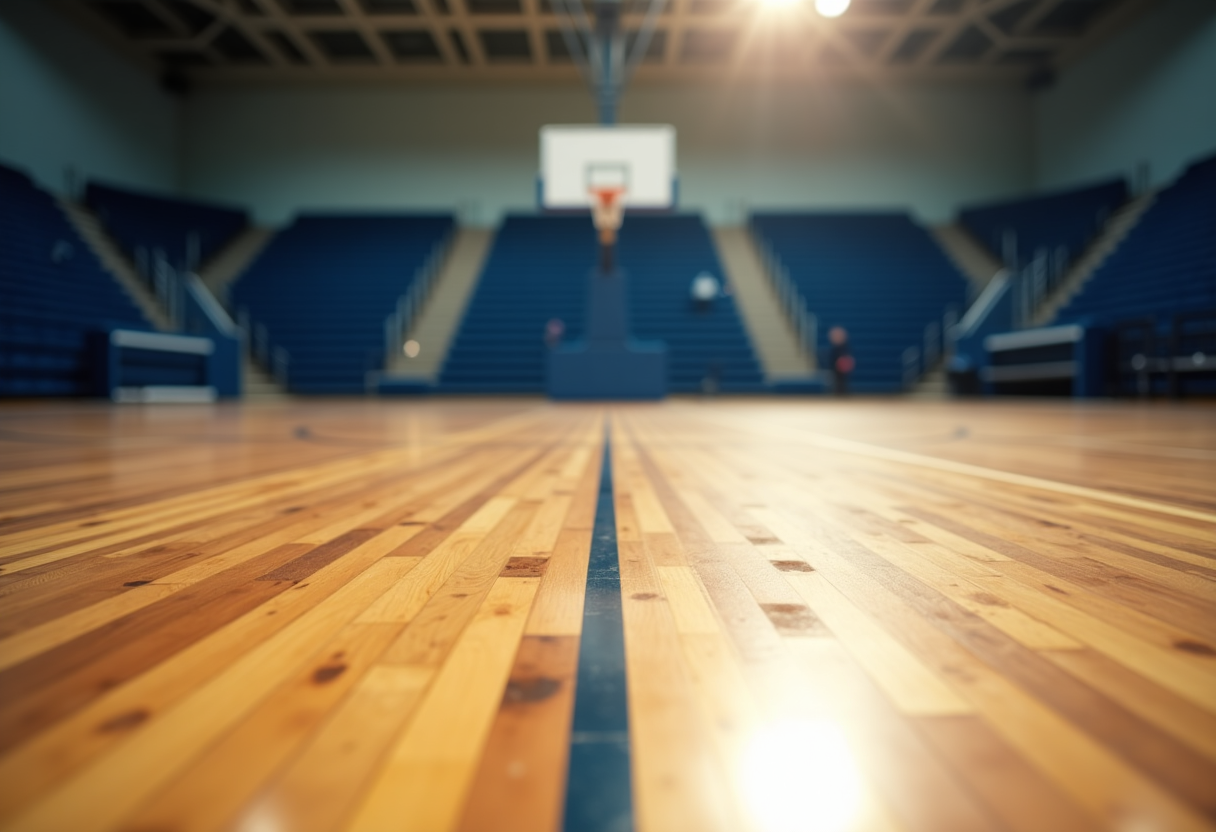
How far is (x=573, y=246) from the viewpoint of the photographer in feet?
27.8

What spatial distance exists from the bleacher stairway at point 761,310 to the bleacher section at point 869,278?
0.78 feet

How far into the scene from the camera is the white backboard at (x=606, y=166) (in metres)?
5.27

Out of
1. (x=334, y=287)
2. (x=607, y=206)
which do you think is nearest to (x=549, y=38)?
(x=334, y=287)

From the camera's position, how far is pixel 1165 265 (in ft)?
18.1

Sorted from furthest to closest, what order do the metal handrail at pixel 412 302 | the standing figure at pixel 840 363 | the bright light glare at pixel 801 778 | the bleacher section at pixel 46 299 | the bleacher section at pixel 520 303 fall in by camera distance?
the metal handrail at pixel 412 302
the bleacher section at pixel 520 303
the standing figure at pixel 840 363
the bleacher section at pixel 46 299
the bright light glare at pixel 801 778

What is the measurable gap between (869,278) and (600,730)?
823 cm

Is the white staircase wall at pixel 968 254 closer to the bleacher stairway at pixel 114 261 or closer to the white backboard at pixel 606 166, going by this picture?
the white backboard at pixel 606 166

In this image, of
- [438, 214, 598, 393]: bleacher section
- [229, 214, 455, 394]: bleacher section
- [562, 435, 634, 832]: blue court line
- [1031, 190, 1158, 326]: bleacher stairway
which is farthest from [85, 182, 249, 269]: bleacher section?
[1031, 190, 1158, 326]: bleacher stairway

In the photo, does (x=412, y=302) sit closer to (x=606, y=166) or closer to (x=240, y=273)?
(x=240, y=273)

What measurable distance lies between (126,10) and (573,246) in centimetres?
517

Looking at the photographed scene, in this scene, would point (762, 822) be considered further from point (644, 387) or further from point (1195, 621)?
point (644, 387)

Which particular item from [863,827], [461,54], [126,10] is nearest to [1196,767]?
[863,827]

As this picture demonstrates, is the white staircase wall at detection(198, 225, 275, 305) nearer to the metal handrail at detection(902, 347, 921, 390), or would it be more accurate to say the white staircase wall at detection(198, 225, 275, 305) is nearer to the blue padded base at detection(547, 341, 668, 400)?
the blue padded base at detection(547, 341, 668, 400)

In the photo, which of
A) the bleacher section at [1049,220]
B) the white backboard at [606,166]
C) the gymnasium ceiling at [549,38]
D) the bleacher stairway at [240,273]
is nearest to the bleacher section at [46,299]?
the bleacher stairway at [240,273]
